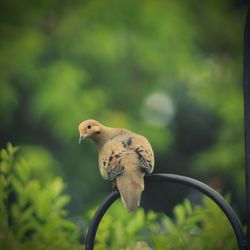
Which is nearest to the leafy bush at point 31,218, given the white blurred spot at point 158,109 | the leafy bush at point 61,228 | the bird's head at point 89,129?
the leafy bush at point 61,228

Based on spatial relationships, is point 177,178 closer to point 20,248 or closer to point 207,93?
point 20,248

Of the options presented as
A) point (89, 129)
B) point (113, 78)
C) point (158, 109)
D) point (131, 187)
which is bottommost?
point (131, 187)

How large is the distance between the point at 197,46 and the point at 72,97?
3.34 ft

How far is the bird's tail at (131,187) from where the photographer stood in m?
1.75

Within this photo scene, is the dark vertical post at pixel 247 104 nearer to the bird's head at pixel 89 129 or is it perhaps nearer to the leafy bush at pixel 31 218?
the leafy bush at pixel 31 218

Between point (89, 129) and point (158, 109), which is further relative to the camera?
point (158, 109)

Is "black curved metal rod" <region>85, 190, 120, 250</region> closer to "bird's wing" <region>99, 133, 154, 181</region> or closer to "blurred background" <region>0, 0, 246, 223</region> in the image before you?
"bird's wing" <region>99, 133, 154, 181</region>

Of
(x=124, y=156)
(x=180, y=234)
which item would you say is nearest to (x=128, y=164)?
(x=124, y=156)

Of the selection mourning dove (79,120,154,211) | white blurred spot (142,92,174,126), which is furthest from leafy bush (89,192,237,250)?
white blurred spot (142,92,174,126)

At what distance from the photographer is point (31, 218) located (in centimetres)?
183

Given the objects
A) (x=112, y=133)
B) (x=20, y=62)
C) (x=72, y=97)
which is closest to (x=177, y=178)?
(x=112, y=133)

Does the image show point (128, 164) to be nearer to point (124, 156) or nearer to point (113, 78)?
point (124, 156)

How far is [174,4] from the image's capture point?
4.14m

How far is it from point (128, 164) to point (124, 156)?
4 centimetres
